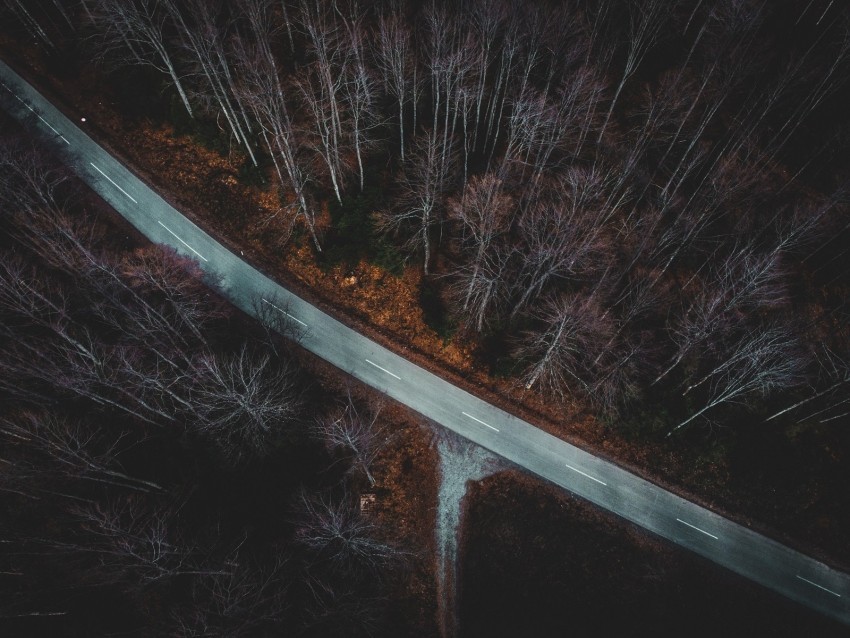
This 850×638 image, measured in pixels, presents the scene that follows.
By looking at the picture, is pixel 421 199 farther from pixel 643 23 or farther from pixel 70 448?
pixel 70 448

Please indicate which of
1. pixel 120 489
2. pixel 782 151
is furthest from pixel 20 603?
pixel 782 151

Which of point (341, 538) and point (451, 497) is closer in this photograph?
point (341, 538)

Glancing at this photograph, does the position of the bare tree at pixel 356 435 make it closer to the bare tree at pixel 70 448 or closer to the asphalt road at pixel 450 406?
the asphalt road at pixel 450 406

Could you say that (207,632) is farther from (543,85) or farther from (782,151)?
(782,151)

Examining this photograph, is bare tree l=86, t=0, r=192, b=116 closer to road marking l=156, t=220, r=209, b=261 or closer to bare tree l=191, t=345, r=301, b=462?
road marking l=156, t=220, r=209, b=261

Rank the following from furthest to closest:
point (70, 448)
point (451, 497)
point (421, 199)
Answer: point (421, 199) → point (451, 497) → point (70, 448)

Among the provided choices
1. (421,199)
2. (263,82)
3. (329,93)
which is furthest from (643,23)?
(263,82)

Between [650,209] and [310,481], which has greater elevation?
[650,209]

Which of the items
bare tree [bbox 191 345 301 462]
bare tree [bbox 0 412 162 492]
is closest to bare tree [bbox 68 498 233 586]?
bare tree [bbox 0 412 162 492]
